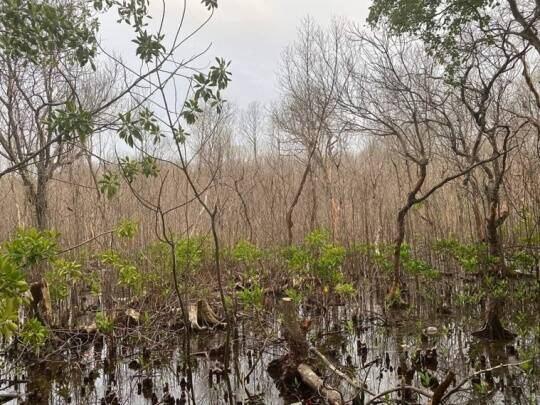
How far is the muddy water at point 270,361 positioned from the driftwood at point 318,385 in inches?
4.0

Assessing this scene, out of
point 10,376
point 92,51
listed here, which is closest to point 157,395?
point 10,376

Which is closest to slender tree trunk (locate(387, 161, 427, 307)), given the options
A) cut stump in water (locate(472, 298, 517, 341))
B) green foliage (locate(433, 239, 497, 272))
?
green foliage (locate(433, 239, 497, 272))

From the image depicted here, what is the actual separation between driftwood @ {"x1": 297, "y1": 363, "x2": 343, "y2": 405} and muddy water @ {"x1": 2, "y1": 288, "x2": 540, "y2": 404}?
4.0 inches

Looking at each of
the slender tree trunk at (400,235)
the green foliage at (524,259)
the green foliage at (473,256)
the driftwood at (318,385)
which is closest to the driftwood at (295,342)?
the driftwood at (318,385)

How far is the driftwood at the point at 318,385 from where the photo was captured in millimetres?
2922

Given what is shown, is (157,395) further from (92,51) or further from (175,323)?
(92,51)

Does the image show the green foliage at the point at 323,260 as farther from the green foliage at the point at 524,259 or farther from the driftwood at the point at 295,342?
the green foliage at the point at 524,259

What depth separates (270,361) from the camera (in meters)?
4.38

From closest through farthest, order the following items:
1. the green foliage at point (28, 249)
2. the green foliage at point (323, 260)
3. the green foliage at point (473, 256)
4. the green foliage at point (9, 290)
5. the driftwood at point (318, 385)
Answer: the green foliage at point (9, 290) < the green foliage at point (28, 249) < the driftwood at point (318, 385) < the green foliage at point (323, 260) < the green foliage at point (473, 256)

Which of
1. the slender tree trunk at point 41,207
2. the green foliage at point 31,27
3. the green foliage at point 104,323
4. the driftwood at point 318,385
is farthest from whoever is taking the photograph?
the slender tree trunk at point 41,207

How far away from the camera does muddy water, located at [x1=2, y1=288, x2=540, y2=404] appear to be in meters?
3.53

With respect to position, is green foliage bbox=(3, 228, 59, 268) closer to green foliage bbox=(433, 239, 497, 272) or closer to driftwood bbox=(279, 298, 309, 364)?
driftwood bbox=(279, 298, 309, 364)

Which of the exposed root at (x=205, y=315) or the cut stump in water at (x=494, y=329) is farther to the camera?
the exposed root at (x=205, y=315)

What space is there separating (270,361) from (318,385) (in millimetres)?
1166
